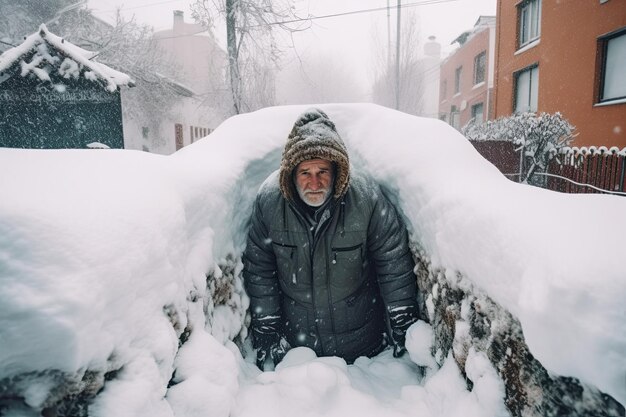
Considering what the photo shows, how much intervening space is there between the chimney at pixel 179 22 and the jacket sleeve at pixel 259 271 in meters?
29.4

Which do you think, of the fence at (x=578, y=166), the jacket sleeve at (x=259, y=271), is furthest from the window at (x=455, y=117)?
the jacket sleeve at (x=259, y=271)

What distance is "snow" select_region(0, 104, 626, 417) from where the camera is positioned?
34.9 inches

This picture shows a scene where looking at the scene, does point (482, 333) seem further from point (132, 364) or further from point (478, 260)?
point (132, 364)

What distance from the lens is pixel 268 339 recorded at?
2.39 metres

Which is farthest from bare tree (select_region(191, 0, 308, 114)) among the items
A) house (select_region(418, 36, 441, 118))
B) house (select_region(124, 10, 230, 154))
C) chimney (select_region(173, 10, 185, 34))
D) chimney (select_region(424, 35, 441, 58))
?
chimney (select_region(424, 35, 441, 58))

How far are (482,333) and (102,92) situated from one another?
650 cm

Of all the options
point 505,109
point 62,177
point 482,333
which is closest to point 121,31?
point 505,109

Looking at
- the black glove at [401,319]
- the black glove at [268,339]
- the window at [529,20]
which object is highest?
the window at [529,20]

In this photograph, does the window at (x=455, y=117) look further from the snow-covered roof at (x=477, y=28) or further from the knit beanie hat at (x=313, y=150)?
the knit beanie hat at (x=313, y=150)

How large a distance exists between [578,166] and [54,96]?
8.80 m

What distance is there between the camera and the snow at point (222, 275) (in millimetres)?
887

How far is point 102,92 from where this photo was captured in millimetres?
5770

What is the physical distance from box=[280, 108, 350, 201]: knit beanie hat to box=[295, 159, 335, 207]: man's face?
56 millimetres

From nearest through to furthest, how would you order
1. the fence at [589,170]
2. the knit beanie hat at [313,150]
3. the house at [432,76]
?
the knit beanie hat at [313,150] < the fence at [589,170] < the house at [432,76]
